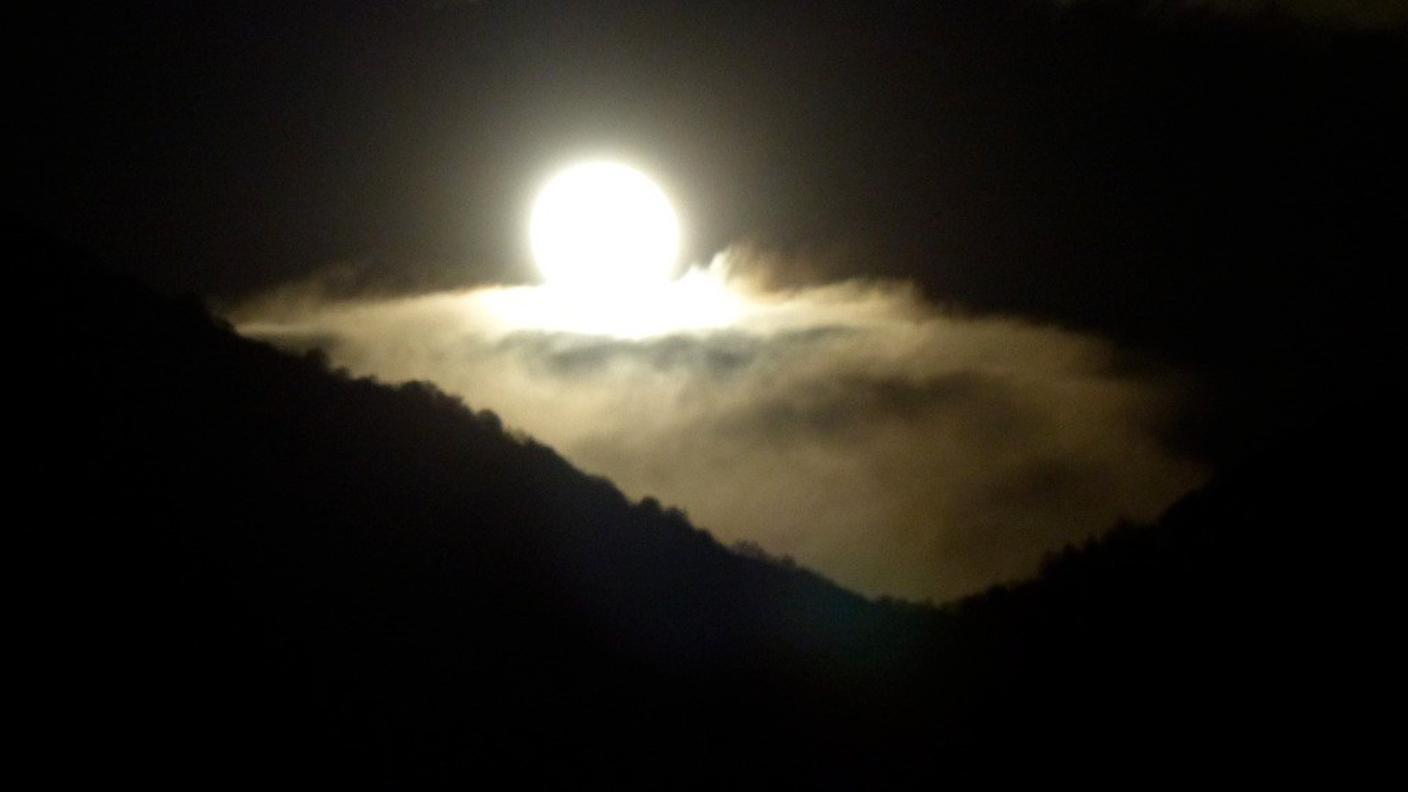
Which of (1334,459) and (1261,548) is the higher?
(1334,459)

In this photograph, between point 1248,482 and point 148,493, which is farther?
point 1248,482

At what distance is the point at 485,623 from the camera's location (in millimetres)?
32156

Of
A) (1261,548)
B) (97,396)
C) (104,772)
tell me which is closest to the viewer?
(104,772)

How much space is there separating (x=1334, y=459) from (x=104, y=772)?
5234cm

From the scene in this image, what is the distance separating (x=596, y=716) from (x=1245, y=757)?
2030cm

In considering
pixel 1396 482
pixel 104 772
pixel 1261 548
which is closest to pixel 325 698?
pixel 104 772

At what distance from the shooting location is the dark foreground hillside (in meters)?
22.8

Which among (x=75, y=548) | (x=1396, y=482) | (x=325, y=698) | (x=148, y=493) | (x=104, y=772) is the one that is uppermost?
(x=1396, y=482)

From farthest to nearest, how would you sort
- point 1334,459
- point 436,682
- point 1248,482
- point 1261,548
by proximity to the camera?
point 1248,482 < point 1334,459 < point 1261,548 < point 436,682

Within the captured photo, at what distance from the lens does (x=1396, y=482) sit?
45969 mm

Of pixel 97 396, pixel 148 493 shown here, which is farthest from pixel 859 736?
pixel 97 396

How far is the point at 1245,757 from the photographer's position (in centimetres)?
3112

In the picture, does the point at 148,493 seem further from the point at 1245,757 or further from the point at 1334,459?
the point at 1334,459

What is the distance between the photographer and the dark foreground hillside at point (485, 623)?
2280 centimetres
